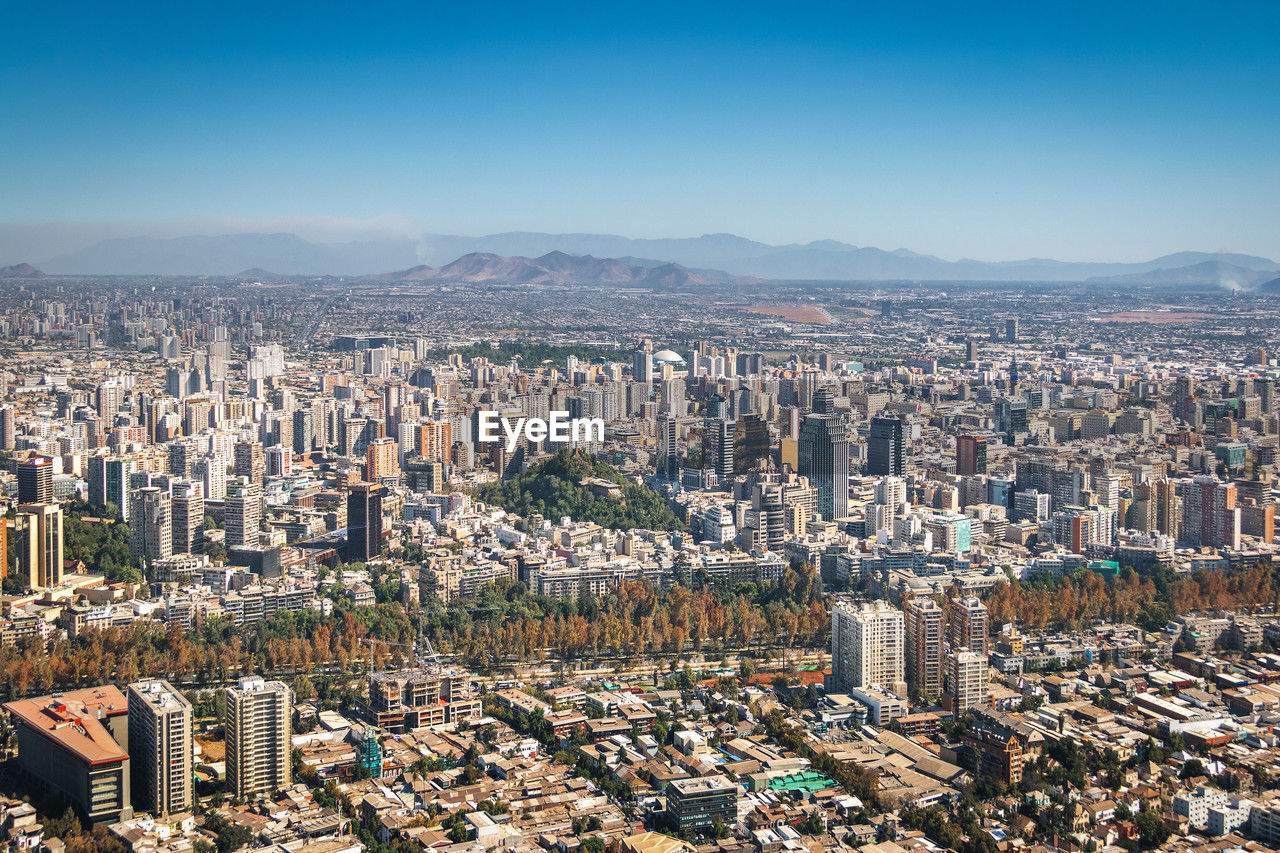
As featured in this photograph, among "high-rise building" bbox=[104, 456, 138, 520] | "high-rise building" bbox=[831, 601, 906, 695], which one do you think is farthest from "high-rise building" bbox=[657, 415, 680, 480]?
"high-rise building" bbox=[831, 601, 906, 695]

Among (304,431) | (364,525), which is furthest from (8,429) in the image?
(364,525)

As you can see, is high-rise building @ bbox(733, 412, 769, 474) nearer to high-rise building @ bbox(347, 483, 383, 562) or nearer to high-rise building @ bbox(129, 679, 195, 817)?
high-rise building @ bbox(347, 483, 383, 562)

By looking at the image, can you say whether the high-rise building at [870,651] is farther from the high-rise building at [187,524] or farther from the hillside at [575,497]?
the high-rise building at [187,524]

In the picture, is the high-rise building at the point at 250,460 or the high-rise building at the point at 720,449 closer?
the high-rise building at the point at 720,449

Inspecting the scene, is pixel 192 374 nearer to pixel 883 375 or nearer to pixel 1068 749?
pixel 883 375

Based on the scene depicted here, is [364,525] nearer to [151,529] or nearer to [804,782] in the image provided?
[151,529]

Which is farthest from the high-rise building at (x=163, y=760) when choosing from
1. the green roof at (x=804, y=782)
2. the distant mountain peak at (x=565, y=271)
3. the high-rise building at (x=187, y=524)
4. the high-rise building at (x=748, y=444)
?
the distant mountain peak at (x=565, y=271)
